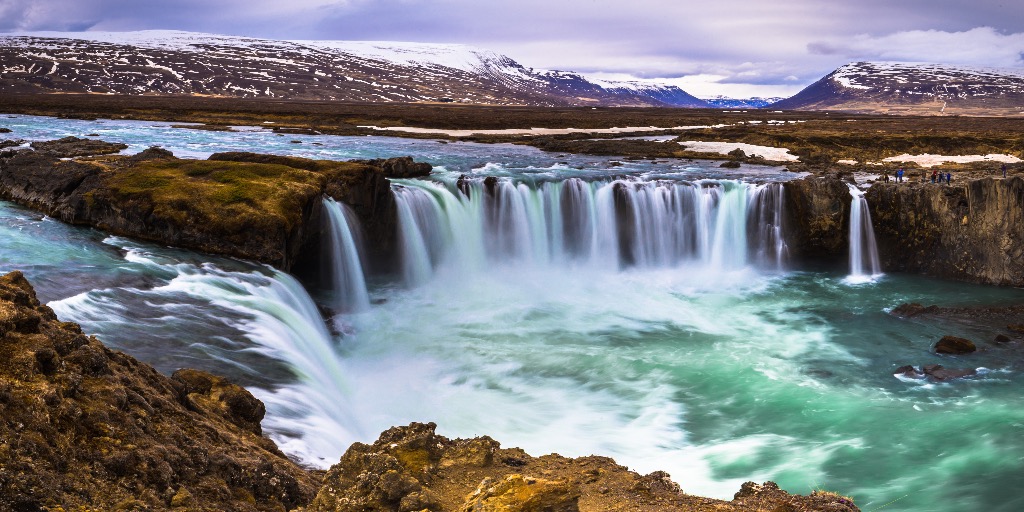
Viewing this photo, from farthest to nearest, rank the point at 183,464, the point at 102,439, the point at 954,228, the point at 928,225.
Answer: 1. the point at 928,225
2. the point at 954,228
3. the point at 183,464
4. the point at 102,439

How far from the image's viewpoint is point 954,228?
1217 inches

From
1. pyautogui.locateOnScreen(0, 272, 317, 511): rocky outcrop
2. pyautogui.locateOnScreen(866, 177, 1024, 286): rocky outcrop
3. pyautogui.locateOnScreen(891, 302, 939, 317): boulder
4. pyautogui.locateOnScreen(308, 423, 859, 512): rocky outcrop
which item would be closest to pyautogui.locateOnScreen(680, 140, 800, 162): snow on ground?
pyautogui.locateOnScreen(866, 177, 1024, 286): rocky outcrop

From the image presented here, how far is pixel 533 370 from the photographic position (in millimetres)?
21141

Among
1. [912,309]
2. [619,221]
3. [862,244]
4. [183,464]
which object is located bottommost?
[912,309]

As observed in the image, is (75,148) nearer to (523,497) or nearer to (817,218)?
(817,218)

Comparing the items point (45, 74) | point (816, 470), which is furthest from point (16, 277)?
point (45, 74)

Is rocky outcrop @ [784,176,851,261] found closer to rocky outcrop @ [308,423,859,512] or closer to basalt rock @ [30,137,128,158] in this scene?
rocky outcrop @ [308,423,859,512]

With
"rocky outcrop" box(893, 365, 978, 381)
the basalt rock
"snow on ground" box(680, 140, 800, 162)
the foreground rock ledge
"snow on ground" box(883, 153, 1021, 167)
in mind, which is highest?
the basalt rock

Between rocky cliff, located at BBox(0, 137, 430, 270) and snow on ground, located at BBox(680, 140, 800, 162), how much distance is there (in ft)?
106

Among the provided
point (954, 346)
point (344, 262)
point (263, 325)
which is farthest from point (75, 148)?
point (954, 346)

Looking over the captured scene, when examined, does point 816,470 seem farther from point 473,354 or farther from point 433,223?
point 433,223

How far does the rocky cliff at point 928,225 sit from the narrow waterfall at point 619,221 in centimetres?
124

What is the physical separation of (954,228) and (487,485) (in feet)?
99.6

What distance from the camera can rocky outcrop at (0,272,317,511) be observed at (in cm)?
614
